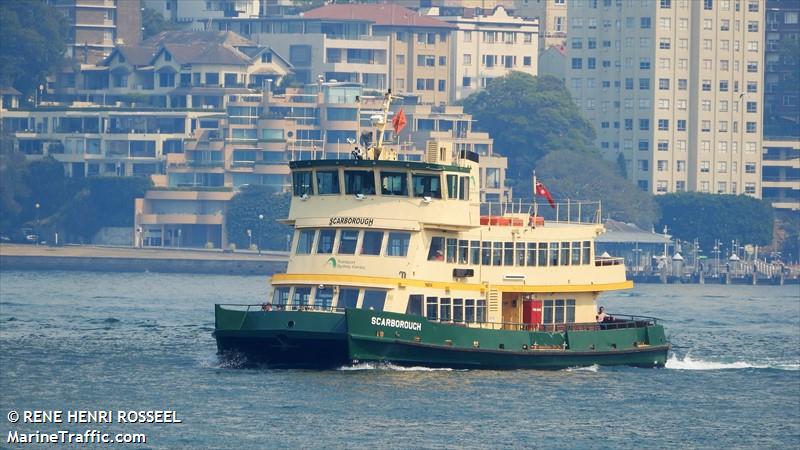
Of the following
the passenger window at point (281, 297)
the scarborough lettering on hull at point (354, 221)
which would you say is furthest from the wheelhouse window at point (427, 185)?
the passenger window at point (281, 297)

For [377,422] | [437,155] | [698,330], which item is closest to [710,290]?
[698,330]

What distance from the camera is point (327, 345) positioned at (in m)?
75.1

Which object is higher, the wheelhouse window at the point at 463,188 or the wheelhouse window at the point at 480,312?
the wheelhouse window at the point at 463,188

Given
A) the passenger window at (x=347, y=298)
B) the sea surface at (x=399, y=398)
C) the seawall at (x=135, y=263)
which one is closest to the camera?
the sea surface at (x=399, y=398)

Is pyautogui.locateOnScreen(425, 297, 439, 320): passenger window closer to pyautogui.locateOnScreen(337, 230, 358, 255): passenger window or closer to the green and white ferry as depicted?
the green and white ferry

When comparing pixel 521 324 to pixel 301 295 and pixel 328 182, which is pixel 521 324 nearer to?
pixel 301 295

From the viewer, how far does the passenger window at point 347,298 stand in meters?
76.1

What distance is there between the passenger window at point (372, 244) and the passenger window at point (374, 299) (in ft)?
4.26

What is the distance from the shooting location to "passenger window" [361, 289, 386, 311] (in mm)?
76125

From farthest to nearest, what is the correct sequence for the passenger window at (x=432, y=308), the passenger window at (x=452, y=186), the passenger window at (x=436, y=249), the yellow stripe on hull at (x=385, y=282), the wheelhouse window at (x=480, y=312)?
the wheelhouse window at (x=480, y=312) < the passenger window at (x=452, y=186) < the passenger window at (x=436, y=249) < the passenger window at (x=432, y=308) < the yellow stripe on hull at (x=385, y=282)

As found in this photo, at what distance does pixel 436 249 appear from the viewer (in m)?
78.3

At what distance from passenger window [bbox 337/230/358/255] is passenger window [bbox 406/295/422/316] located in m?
2.33

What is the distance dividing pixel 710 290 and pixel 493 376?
344ft

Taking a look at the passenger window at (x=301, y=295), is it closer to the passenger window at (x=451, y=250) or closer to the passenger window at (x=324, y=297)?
the passenger window at (x=324, y=297)
